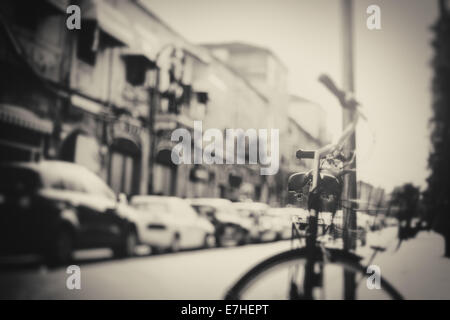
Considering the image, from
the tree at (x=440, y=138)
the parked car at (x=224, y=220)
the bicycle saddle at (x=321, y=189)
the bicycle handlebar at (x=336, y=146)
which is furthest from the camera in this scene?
the tree at (x=440, y=138)

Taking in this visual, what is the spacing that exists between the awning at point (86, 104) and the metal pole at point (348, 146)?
1335mm

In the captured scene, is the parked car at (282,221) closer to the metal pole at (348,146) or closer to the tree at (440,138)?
the metal pole at (348,146)

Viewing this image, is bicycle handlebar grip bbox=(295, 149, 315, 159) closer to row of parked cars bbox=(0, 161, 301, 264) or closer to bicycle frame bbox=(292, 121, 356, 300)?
bicycle frame bbox=(292, 121, 356, 300)

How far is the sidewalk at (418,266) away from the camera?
2.45 m

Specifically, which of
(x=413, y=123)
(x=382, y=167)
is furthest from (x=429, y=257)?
(x=413, y=123)

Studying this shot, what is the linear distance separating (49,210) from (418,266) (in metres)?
2.03

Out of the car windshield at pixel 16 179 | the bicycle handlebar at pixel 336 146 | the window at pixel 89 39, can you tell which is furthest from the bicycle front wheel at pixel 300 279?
the window at pixel 89 39

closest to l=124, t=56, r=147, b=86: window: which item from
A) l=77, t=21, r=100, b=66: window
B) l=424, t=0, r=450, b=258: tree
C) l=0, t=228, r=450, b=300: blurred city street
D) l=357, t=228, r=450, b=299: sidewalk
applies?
l=77, t=21, r=100, b=66: window

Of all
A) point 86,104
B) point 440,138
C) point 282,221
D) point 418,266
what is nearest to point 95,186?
point 86,104

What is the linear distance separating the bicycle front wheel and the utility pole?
51 millimetres

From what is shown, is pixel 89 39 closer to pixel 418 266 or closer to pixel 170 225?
pixel 170 225

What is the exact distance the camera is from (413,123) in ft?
8.81

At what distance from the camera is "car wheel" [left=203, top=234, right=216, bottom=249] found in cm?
246

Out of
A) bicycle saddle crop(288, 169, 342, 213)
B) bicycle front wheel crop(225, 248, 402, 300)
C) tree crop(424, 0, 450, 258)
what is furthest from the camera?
tree crop(424, 0, 450, 258)
